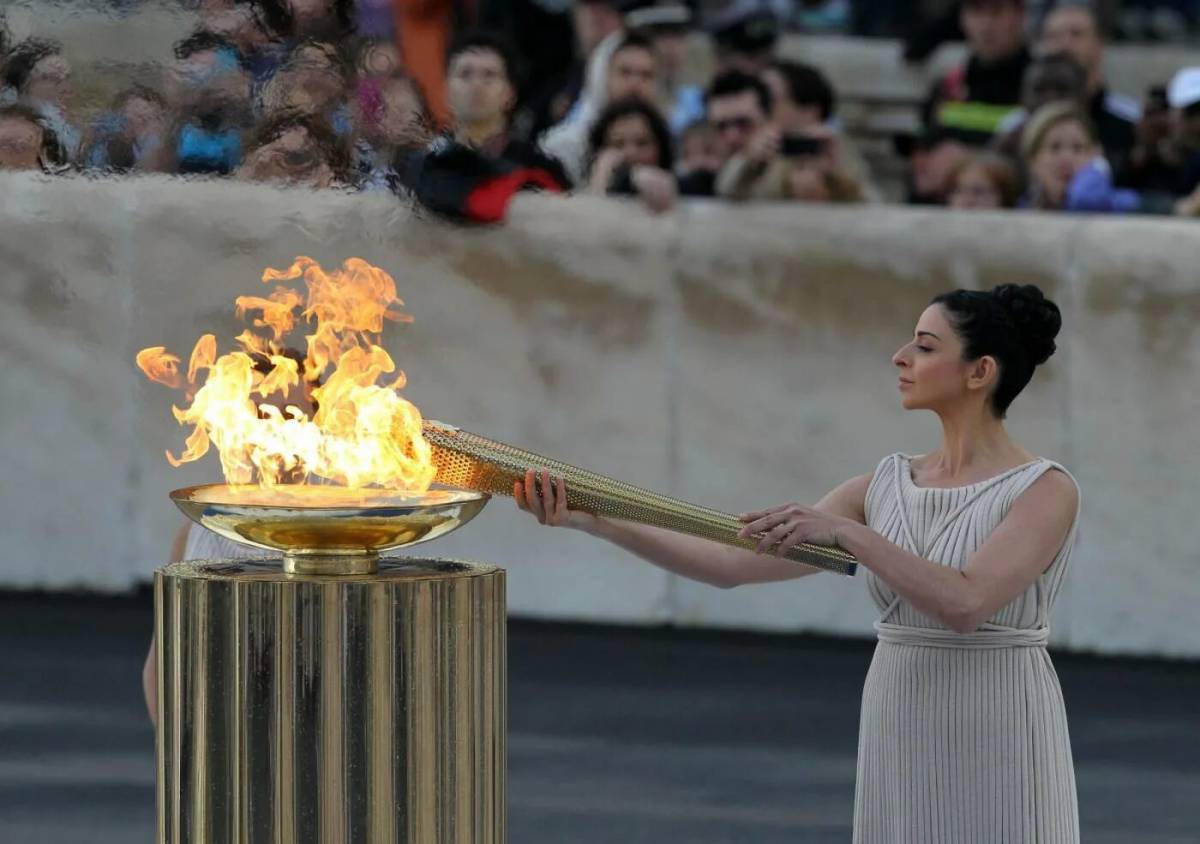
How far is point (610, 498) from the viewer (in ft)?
12.8

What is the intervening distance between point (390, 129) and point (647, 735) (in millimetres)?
2022

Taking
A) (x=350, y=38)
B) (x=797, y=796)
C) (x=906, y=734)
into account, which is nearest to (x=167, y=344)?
(x=350, y=38)

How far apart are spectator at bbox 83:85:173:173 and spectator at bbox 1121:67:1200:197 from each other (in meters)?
3.70

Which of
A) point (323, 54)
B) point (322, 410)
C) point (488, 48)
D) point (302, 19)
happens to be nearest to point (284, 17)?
point (302, 19)

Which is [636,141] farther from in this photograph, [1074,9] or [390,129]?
[1074,9]

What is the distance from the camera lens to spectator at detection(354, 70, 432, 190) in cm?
716

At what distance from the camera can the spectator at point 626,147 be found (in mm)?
8719

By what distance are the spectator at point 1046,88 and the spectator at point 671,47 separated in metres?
1.36

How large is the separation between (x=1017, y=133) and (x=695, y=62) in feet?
11.8

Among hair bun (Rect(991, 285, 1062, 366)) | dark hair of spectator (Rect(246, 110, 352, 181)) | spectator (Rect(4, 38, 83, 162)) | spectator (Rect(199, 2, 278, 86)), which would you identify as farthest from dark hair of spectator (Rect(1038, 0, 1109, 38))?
hair bun (Rect(991, 285, 1062, 366))

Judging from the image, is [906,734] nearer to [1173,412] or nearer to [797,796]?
[797,796]

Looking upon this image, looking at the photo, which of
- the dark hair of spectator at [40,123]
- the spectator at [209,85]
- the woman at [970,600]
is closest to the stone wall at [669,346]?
the spectator at [209,85]

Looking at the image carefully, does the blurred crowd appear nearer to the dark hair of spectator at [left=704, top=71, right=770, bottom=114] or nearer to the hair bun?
the dark hair of spectator at [left=704, top=71, right=770, bottom=114]

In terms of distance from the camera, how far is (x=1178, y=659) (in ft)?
27.1
